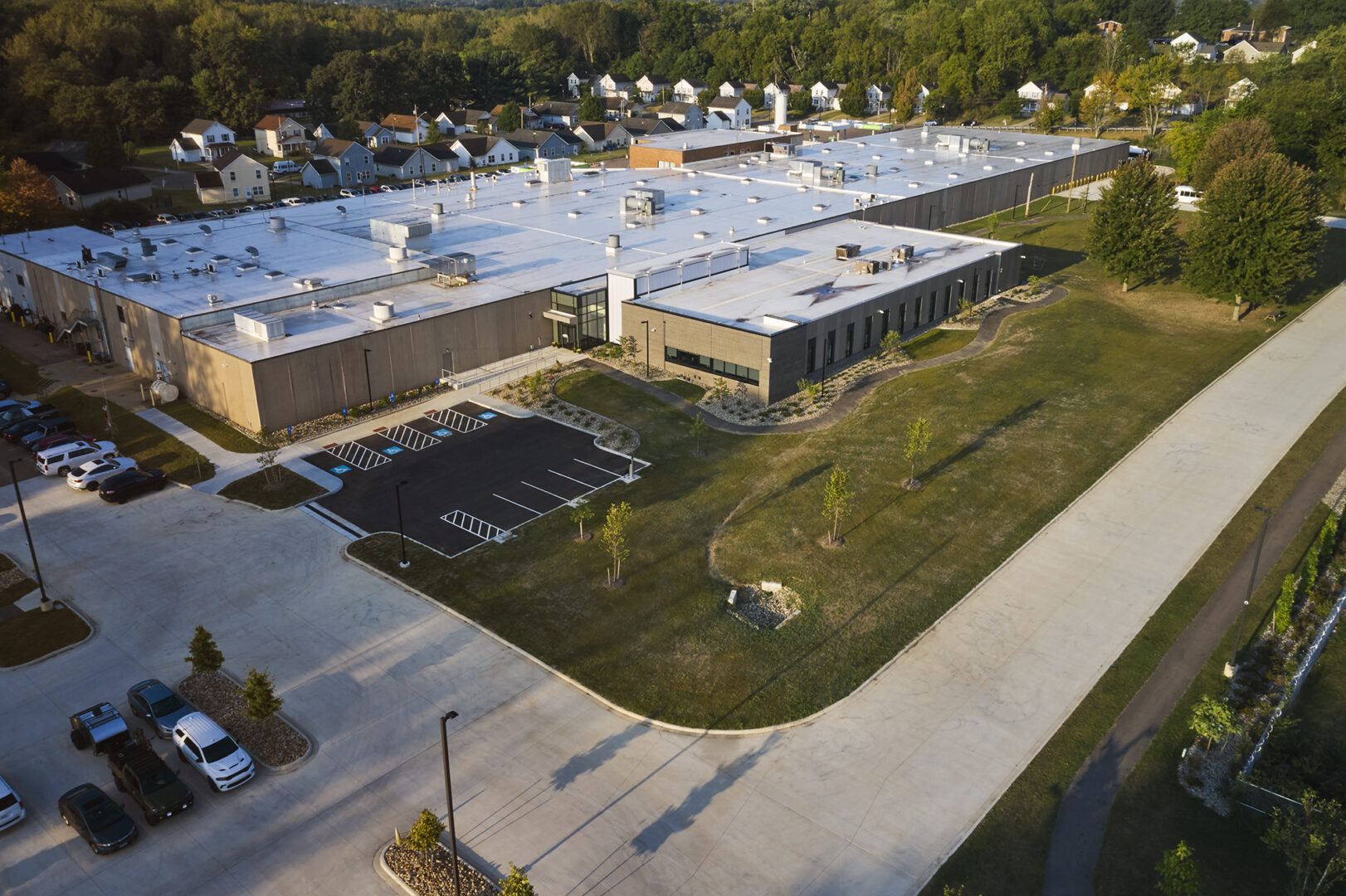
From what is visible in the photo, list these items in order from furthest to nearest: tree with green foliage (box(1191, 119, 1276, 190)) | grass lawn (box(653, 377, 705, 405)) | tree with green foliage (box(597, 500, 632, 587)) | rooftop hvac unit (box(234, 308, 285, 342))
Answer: tree with green foliage (box(1191, 119, 1276, 190))
grass lawn (box(653, 377, 705, 405))
rooftop hvac unit (box(234, 308, 285, 342))
tree with green foliage (box(597, 500, 632, 587))

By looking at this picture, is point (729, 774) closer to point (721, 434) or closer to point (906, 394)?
point (721, 434)

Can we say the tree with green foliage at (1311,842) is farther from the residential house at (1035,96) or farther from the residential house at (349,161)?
the residential house at (1035,96)

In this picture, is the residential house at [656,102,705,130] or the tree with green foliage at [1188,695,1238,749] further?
the residential house at [656,102,705,130]

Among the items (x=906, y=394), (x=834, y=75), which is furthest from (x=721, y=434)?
(x=834, y=75)

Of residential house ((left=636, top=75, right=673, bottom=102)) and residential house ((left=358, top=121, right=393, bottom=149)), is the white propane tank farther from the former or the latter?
residential house ((left=636, top=75, right=673, bottom=102))

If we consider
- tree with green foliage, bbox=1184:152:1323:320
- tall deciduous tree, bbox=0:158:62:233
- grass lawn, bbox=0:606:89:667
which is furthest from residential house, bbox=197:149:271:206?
tree with green foliage, bbox=1184:152:1323:320
